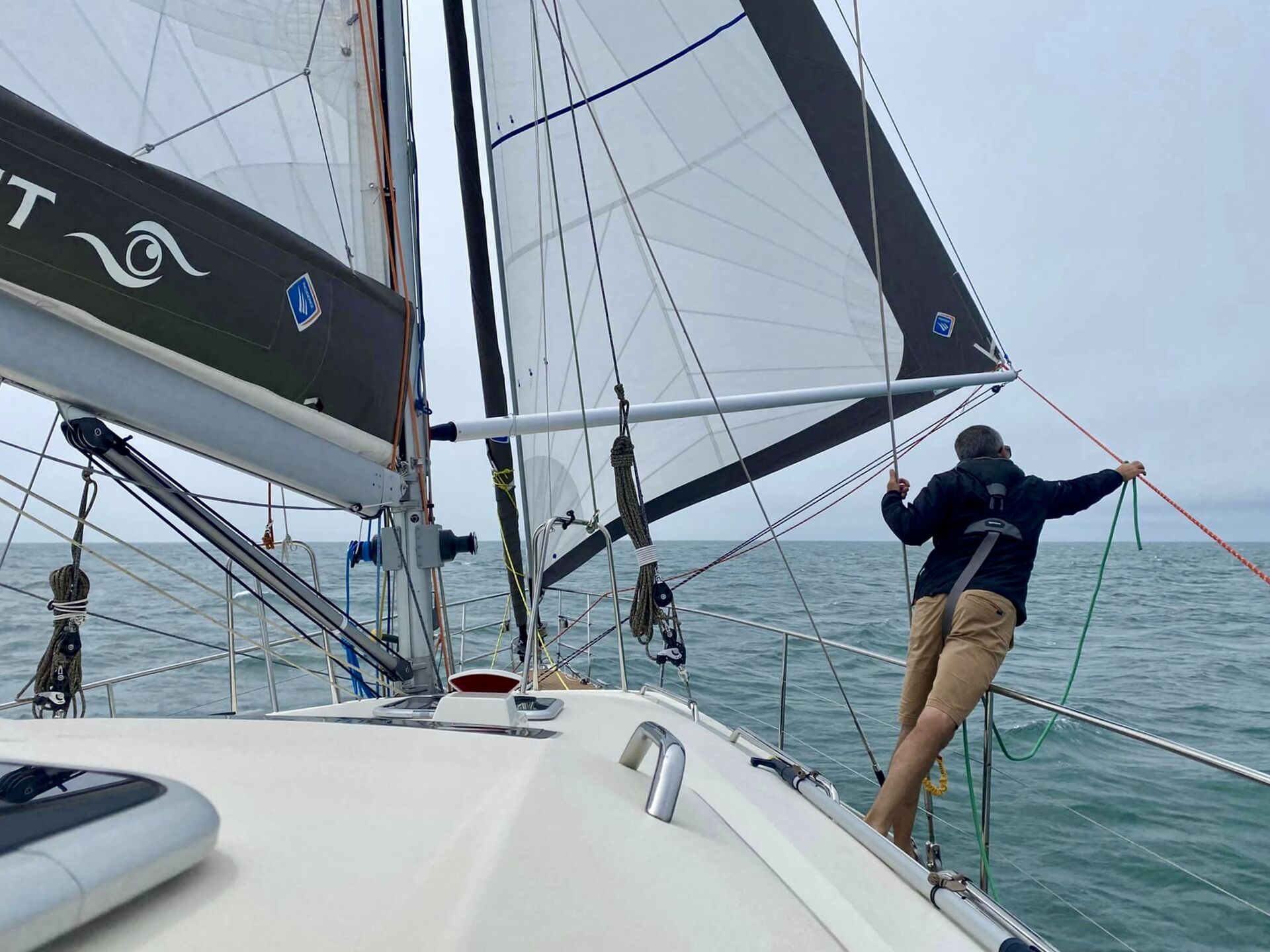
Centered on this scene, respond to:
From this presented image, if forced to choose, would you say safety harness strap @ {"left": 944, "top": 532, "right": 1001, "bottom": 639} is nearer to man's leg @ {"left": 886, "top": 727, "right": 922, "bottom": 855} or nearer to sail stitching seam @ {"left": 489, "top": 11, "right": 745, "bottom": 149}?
man's leg @ {"left": 886, "top": 727, "right": 922, "bottom": 855}

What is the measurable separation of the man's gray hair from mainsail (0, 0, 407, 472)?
179 centimetres

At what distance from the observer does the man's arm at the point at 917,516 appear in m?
2.14

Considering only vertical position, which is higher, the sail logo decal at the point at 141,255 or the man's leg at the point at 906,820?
the sail logo decal at the point at 141,255

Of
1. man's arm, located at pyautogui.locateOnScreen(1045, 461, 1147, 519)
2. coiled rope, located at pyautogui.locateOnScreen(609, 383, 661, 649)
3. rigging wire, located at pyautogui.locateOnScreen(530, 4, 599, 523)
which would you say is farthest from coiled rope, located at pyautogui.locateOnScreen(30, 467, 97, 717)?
man's arm, located at pyautogui.locateOnScreen(1045, 461, 1147, 519)

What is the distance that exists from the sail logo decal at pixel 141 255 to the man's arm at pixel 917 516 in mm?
1975

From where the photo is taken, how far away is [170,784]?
0.78m

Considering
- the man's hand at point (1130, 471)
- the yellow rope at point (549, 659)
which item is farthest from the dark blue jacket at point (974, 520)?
the yellow rope at point (549, 659)

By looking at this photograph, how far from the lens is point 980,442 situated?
2.28 m

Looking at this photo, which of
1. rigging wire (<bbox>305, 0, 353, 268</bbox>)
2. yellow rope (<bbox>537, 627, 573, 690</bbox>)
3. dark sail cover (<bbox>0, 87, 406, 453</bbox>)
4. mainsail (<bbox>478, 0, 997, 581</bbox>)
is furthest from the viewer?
mainsail (<bbox>478, 0, 997, 581</bbox>)

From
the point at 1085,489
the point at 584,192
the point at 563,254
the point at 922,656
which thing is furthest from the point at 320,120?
the point at 1085,489

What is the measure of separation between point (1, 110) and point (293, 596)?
1294 millimetres

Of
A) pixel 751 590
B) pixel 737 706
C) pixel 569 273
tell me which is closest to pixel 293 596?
pixel 569 273

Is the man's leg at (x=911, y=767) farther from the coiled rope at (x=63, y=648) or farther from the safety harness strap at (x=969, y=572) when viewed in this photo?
the coiled rope at (x=63, y=648)

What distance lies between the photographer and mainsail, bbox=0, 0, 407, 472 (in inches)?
58.2
